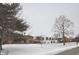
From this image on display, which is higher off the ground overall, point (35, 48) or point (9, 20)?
point (9, 20)

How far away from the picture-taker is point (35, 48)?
2074 mm

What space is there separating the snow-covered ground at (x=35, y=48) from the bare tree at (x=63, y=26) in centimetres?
16

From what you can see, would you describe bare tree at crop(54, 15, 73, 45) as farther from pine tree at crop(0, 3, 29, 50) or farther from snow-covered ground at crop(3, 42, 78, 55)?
pine tree at crop(0, 3, 29, 50)

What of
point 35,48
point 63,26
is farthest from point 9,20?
point 63,26

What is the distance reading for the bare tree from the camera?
6.79ft

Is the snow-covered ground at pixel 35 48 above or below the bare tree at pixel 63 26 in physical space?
below

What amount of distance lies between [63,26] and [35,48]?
0.51m

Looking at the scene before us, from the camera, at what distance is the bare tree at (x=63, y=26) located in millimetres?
2068

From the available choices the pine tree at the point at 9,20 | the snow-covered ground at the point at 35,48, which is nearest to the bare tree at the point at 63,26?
the snow-covered ground at the point at 35,48

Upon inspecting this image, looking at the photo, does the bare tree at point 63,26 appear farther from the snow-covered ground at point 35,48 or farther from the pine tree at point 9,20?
the pine tree at point 9,20

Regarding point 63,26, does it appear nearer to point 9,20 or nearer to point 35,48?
point 35,48

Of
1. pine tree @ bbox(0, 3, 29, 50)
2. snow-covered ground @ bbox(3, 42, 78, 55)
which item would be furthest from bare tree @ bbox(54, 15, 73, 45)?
pine tree @ bbox(0, 3, 29, 50)

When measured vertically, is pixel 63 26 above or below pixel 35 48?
above
